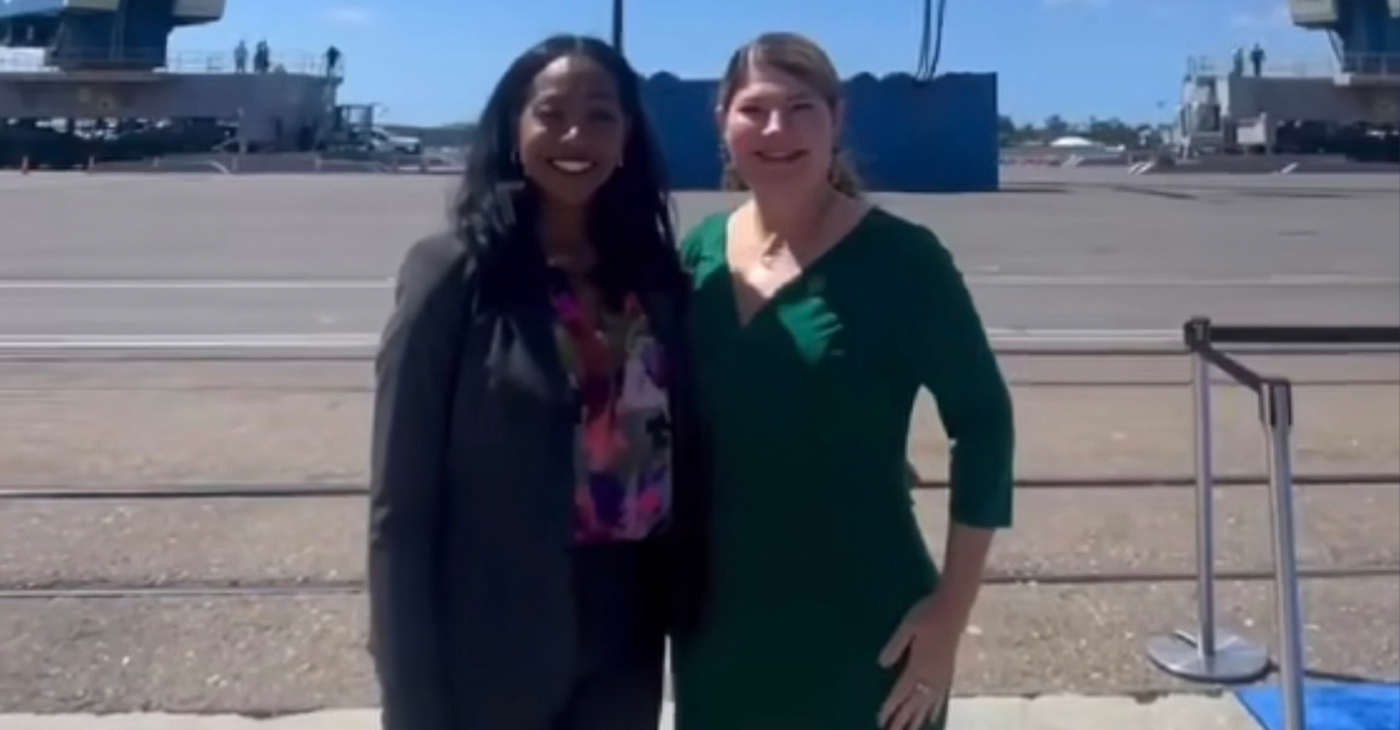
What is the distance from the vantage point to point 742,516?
2.59 m

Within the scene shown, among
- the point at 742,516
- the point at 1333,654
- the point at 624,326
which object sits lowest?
the point at 1333,654

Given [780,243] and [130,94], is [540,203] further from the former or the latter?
[130,94]

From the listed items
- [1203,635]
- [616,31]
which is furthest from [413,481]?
[1203,635]

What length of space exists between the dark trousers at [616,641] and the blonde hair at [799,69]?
2.01 feet

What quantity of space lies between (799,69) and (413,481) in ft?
2.61

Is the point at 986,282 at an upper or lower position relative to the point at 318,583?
upper

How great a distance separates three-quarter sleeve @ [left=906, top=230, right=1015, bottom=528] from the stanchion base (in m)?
2.47

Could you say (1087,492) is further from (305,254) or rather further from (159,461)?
(305,254)

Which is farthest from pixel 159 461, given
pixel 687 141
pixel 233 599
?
pixel 687 141

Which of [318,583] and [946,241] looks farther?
[946,241]

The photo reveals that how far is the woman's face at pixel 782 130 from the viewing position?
257cm

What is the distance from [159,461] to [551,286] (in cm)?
572

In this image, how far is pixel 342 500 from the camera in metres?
6.94

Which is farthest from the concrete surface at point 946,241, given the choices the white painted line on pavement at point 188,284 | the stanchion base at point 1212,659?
the stanchion base at point 1212,659
